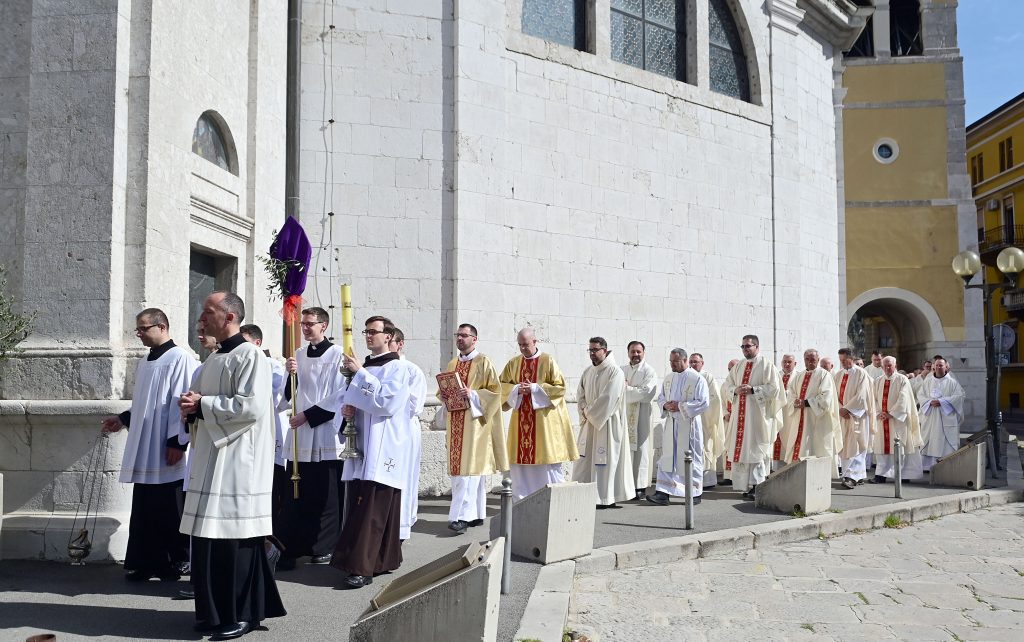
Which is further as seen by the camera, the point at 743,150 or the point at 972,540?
the point at 743,150

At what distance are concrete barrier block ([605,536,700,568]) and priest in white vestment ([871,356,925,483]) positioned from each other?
697cm

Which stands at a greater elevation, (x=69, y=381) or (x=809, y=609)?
(x=69, y=381)

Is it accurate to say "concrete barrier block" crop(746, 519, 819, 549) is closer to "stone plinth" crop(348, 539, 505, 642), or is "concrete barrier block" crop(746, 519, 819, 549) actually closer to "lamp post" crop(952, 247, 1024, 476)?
"stone plinth" crop(348, 539, 505, 642)

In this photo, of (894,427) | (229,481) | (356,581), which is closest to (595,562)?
(356,581)

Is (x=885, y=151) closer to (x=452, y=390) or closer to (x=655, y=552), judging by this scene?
(x=452, y=390)

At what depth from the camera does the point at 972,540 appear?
9.11m

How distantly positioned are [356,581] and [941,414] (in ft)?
38.9

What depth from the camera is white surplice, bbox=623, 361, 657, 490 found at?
1113 cm

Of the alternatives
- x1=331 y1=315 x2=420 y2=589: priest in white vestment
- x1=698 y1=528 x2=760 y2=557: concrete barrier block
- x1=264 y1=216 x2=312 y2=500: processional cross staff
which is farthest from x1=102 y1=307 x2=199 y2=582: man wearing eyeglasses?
x1=698 y1=528 x2=760 y2=557: concrete barrier block

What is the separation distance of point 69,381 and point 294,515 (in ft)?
6.77

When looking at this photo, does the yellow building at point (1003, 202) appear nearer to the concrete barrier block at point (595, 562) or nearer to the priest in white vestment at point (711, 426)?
the priest in white vestment at point (711, 426)

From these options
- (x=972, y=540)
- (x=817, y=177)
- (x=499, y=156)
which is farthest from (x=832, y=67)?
(x=972, y=540)

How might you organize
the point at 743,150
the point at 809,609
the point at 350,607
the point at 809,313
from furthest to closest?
the point at 809,313
the point at 743,150
the point at 809,609
the point at 350,607

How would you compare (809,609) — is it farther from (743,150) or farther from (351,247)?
(743,150)
